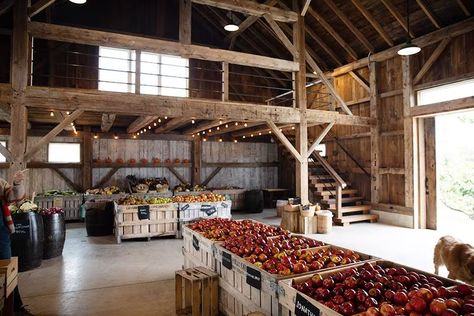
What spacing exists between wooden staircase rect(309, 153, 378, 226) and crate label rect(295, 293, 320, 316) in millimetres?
7038

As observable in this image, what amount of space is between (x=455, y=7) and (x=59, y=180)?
12.4m

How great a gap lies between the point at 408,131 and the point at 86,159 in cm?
1029

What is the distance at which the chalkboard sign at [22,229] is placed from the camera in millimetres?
4969

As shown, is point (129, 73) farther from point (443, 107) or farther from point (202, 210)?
point (443, 107)

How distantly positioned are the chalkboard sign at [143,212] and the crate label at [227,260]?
174 inches

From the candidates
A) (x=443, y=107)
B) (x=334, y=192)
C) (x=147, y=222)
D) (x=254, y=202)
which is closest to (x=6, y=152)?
(x=147, y=222)

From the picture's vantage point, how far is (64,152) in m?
10.6

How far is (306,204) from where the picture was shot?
8039mm

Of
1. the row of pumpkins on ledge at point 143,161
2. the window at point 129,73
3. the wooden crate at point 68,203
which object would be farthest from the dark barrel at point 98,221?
the window at point 129,73

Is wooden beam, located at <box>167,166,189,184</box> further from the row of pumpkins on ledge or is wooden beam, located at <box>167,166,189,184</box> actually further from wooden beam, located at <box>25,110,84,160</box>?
wooden beam, located at <box>25,110,84,160</box>

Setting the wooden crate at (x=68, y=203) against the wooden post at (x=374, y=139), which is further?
the wooden post at (x=374, y=139)

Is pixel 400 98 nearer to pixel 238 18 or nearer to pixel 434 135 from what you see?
pixel 434 135

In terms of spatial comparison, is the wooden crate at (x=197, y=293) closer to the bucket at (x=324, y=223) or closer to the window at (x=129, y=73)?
the bucket at (x=324, y=223)

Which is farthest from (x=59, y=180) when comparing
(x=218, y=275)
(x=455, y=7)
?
(x=455, y=7)
